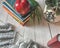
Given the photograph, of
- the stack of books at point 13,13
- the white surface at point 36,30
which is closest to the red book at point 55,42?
the white surface at point 36,30

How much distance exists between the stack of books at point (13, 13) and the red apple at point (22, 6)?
0.08ft

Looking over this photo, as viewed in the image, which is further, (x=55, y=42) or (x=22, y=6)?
(x=22, y=6)

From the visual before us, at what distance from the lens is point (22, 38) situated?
1031 millimetres

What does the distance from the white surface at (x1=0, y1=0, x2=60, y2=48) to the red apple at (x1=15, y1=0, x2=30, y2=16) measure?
0.25 ft

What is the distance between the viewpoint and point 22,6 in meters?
1.05

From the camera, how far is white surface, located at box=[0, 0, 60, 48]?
1.04 meters

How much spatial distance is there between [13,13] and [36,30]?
171 millimetres

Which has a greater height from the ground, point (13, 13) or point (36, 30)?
point (13, 13)

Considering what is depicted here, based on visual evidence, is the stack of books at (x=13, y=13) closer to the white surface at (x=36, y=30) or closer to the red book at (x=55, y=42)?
the white surface at (x=36, y=30)

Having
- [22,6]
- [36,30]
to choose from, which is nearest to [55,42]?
[36,30]

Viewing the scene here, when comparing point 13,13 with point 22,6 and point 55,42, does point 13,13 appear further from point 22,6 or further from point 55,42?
point 55,42

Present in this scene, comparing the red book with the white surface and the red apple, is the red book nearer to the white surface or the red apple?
the white surface

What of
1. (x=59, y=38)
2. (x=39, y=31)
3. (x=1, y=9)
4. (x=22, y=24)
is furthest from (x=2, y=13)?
(x=59, y=38)

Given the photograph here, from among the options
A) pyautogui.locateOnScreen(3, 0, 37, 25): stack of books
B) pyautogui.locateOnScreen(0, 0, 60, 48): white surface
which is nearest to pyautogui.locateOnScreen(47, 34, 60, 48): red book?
pyautogui.locateOnScreen(0, 0, 60, 48): white surface
